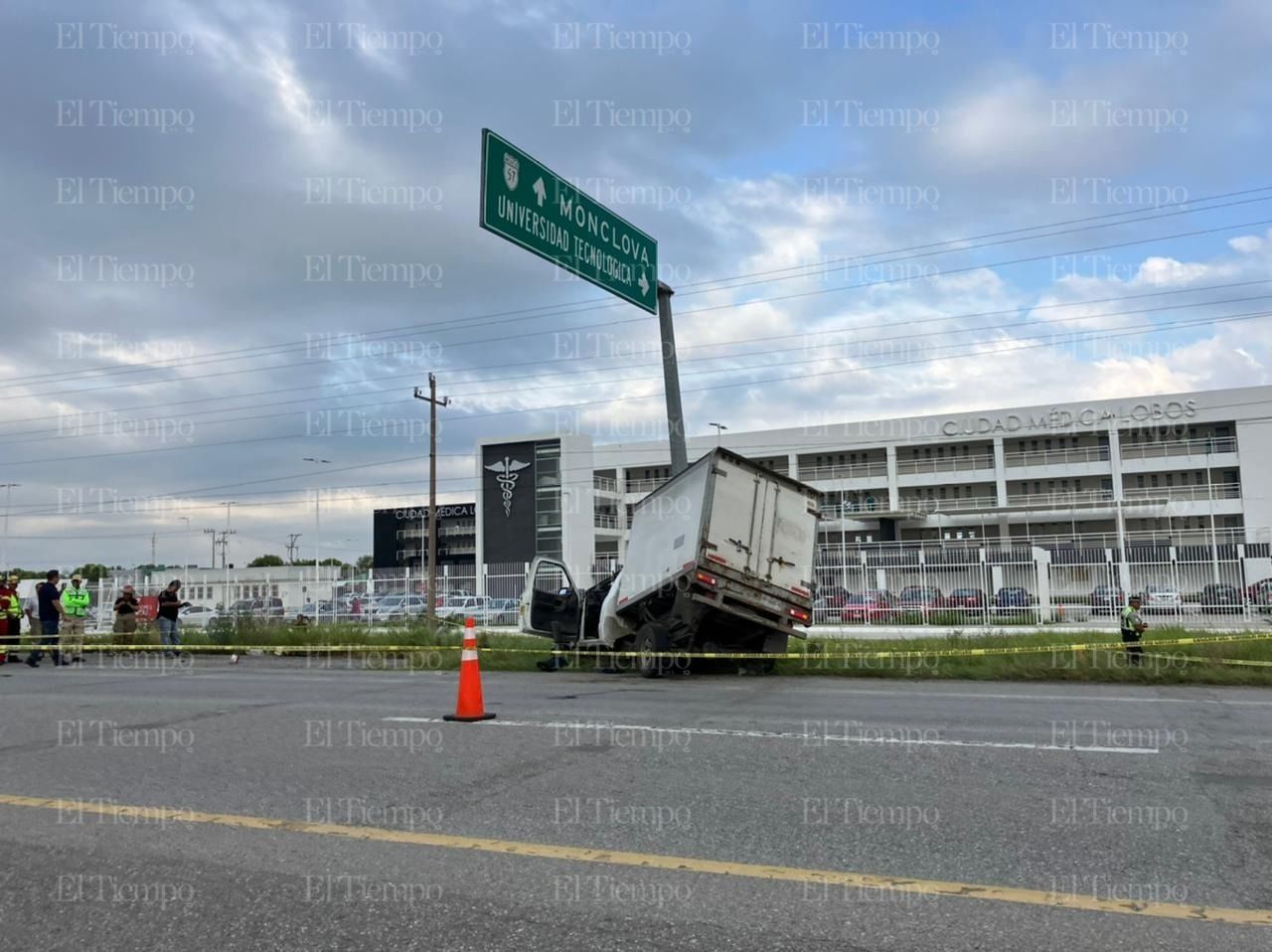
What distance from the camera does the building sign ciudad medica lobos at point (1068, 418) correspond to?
186ft

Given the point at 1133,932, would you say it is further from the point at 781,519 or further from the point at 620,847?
the point at 781,519

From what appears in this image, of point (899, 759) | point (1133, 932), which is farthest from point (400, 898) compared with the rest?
point (899, 759)

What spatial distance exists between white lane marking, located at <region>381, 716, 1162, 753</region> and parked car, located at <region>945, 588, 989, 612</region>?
18.2m

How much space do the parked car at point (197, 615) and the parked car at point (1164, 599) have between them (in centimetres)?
2396

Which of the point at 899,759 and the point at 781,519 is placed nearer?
the point at 899,759

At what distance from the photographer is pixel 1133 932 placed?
12.4ft

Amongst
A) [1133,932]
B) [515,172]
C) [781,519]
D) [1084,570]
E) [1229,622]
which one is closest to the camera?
[1133,932]

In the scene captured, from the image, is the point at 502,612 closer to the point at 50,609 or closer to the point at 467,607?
the point at 467,607

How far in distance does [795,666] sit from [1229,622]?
42.2ft

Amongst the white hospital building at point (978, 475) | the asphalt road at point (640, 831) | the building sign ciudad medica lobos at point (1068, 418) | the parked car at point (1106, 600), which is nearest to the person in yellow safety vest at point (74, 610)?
the asphalt road at point (640, 831)

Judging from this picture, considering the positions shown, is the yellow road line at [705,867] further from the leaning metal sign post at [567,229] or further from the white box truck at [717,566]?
the leaning metal sign post at [567,229]

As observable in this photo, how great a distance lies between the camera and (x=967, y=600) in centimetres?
2531

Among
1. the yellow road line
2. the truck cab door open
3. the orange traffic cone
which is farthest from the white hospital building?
the yellow road line

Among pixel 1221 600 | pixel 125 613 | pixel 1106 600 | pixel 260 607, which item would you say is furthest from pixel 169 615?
pixel 1221 600
